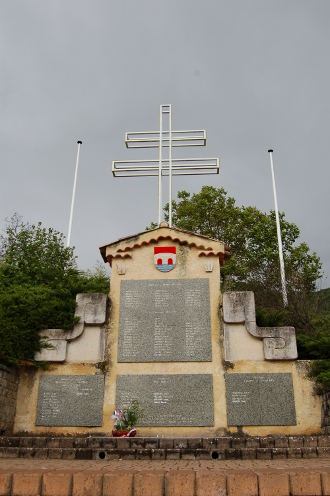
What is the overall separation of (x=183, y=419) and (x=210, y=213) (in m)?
14.7

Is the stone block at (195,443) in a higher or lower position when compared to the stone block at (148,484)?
higher

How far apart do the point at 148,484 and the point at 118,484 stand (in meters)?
0.23

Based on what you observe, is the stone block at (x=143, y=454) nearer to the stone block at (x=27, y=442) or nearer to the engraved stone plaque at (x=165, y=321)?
the stone block at (x=27, y=442)

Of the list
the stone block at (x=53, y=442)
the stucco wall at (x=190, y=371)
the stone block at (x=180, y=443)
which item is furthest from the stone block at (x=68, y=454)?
the stucco wall at (x=190, y=371)

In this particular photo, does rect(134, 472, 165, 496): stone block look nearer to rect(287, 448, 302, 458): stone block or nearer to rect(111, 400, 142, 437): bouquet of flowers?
rect(287, 448, 302, 458): stone block

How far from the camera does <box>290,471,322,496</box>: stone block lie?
330 cm

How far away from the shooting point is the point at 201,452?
6988 mm

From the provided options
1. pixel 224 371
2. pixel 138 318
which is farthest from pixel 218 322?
pixel 138 318

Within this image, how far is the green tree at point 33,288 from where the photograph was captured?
10773mm

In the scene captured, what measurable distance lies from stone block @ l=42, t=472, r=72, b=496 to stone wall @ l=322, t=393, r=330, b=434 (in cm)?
801

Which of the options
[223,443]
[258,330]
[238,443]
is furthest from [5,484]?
[258,330]

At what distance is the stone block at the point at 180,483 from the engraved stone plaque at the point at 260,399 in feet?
23.8

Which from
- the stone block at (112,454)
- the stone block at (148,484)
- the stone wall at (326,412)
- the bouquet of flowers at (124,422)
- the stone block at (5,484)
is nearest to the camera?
the stone block at (148,484)

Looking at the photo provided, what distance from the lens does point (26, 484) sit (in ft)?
11.1
